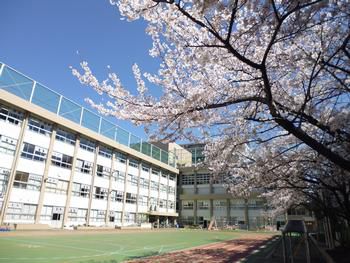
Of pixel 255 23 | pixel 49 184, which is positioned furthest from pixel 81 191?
pixel 255 23

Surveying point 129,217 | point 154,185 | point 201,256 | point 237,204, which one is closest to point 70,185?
point 129,217

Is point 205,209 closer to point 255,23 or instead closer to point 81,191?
point 81,191

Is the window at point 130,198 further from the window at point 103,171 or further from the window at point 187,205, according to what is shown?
the window at point 187,205

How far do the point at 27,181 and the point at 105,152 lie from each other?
11710 millimetres

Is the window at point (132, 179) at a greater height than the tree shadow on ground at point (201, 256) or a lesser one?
greater

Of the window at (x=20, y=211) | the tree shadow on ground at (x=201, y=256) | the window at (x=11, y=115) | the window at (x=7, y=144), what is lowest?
the tree shadow on ground at (x=201, y=256)

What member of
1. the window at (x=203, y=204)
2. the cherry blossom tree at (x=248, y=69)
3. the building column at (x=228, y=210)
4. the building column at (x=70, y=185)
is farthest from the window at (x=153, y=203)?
the cherry blossom tree at (x=248, y=69)

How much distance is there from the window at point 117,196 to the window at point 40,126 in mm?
12797

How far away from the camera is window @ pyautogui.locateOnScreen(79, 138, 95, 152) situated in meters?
31.6

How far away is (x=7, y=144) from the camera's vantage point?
74.9ft

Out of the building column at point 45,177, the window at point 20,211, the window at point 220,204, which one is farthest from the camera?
the window at point 220,204

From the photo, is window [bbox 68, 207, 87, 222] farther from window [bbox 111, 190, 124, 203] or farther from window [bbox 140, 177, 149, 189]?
window [bbox 140, 177, 149, 189]

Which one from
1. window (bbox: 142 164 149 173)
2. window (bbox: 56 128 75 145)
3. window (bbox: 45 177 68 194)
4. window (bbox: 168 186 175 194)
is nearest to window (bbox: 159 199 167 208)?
window (bbox: 168 186 175 194)

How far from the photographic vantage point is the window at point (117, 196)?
120 ft
